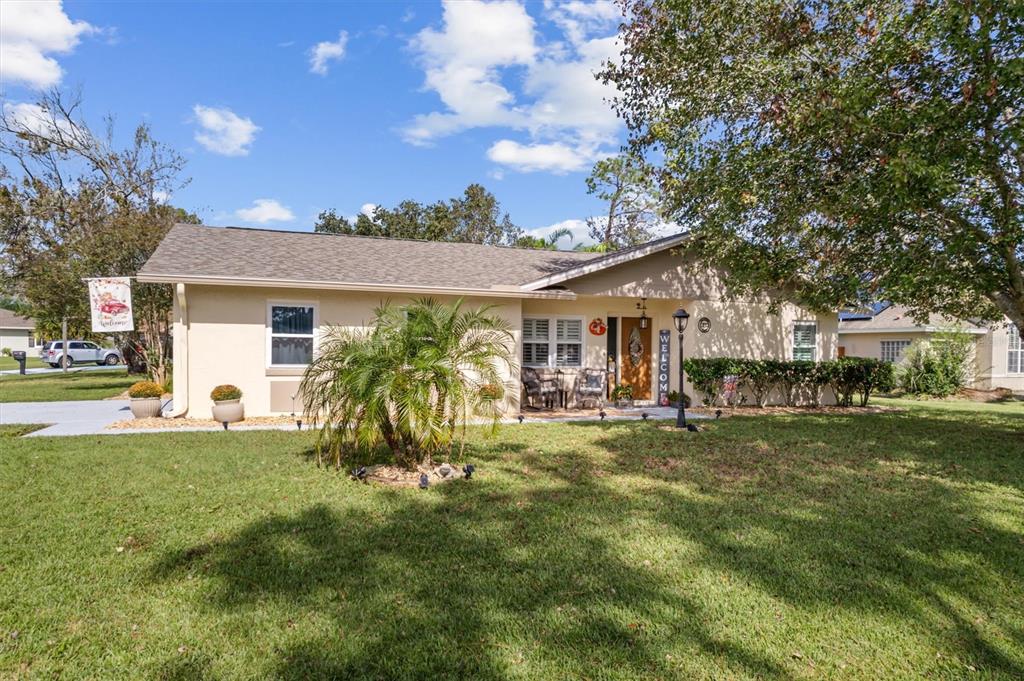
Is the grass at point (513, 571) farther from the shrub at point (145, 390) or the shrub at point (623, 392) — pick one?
the shrub at point (623, 392)

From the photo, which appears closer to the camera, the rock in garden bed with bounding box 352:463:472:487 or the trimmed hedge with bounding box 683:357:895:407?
the rock in garden bed with bounding box 352:463:472:487

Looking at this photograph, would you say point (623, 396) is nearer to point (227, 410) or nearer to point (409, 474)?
point (409, 474)

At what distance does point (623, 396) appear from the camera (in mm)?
14250

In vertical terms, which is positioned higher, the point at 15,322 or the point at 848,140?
the point at 848,140

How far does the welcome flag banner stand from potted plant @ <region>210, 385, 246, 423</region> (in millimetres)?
4048

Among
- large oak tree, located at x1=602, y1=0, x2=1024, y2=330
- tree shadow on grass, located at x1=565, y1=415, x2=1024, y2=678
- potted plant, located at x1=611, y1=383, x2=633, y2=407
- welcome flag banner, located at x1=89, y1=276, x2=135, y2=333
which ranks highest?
large oak tree, located at x1=602, y1=0, x2=1024, y2=330

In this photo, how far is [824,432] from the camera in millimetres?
10539

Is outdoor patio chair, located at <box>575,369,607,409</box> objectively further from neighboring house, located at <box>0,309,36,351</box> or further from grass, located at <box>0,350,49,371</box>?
neighboring house, located at <box>0,309,36,351</box>

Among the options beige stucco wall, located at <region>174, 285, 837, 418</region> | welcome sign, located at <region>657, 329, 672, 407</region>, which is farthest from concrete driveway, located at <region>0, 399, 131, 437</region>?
welcome sign, located at <region>657, 329, 672, 407</region>

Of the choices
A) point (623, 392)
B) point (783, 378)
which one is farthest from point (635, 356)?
point (783, 378)

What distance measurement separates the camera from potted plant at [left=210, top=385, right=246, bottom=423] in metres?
10.5

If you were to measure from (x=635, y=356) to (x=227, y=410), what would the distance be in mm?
9969

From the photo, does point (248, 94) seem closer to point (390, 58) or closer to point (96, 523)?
point (390, 58)

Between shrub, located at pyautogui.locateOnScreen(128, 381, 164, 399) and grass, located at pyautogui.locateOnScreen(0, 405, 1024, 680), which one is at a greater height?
shrub, located at pyautogui.locateOnScreen(128, 381, 164, 399)
